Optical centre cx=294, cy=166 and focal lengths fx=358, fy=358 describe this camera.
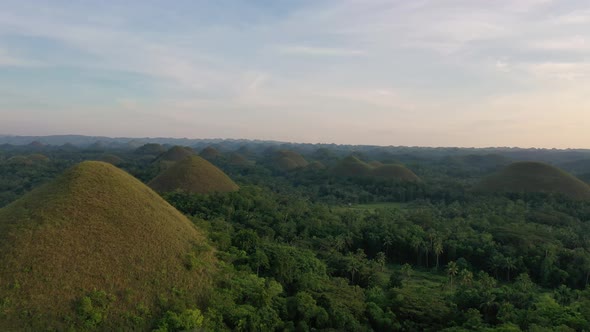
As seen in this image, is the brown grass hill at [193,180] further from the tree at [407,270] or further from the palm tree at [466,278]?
the palm tree at [466,278]

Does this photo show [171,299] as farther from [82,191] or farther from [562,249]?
[562,249]

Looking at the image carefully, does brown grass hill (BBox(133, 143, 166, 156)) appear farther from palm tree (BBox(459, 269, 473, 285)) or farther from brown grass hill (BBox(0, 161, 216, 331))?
palm tree (BBox(459, 269, 473, 285))

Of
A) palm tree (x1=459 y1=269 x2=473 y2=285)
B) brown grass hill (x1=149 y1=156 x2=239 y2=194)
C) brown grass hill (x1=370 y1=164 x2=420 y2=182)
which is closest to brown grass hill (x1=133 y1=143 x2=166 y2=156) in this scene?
brown grass hill (x1=370 y1=164 x2=420 y2=182)

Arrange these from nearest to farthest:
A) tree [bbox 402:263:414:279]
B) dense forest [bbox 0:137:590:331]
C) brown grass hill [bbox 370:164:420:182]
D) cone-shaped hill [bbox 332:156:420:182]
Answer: dense forest [bbox 0:137:590:331] < tree [bbox 402:263:414:279] < brown grass hill [bbox 370:164:420:182] < cone-shaped hill [bbox 332:156:420:182]

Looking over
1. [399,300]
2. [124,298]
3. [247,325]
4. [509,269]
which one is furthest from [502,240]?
[124,298]

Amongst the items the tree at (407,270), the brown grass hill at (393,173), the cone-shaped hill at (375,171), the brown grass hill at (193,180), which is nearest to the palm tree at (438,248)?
the tree at (407,270)

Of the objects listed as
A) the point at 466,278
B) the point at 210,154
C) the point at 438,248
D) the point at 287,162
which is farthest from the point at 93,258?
the point at 210,154
